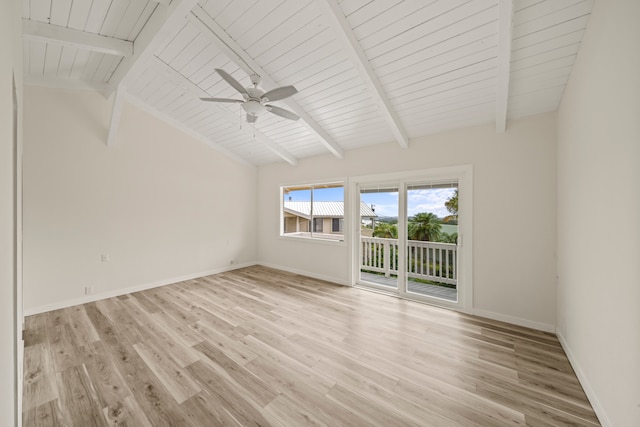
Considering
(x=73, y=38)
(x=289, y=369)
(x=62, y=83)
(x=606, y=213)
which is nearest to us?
(x=606, y=213)

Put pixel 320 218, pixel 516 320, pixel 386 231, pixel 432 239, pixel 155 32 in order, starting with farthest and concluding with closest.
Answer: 1. pixel 320 218
2. pixel 386 231
3. pixel 432 239
4. pixel 516 320
5. pixel 155 32

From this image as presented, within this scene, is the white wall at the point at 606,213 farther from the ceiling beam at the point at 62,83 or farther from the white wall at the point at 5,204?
the ceiling beam at the point at 62,83

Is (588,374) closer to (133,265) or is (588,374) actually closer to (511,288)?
(511,288)

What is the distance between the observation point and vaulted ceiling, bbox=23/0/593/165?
2104 millimetres

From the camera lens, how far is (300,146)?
4.80 meters

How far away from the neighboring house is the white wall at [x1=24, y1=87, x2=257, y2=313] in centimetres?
151

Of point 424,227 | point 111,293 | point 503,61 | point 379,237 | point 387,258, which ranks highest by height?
point 503,61

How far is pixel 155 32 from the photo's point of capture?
8.10 ft

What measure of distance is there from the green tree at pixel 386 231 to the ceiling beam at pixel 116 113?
4.46 metres

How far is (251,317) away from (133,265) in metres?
2.52

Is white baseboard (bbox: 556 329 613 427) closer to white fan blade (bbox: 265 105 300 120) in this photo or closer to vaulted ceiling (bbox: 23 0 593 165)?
vaulted ceiling (bbox: 23 0 593 165)

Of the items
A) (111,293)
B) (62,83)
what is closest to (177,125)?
(62,83)

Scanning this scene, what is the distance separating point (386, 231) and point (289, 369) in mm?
2977

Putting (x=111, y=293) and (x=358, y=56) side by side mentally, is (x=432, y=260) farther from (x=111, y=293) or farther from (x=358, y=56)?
(x=111, y=293)
